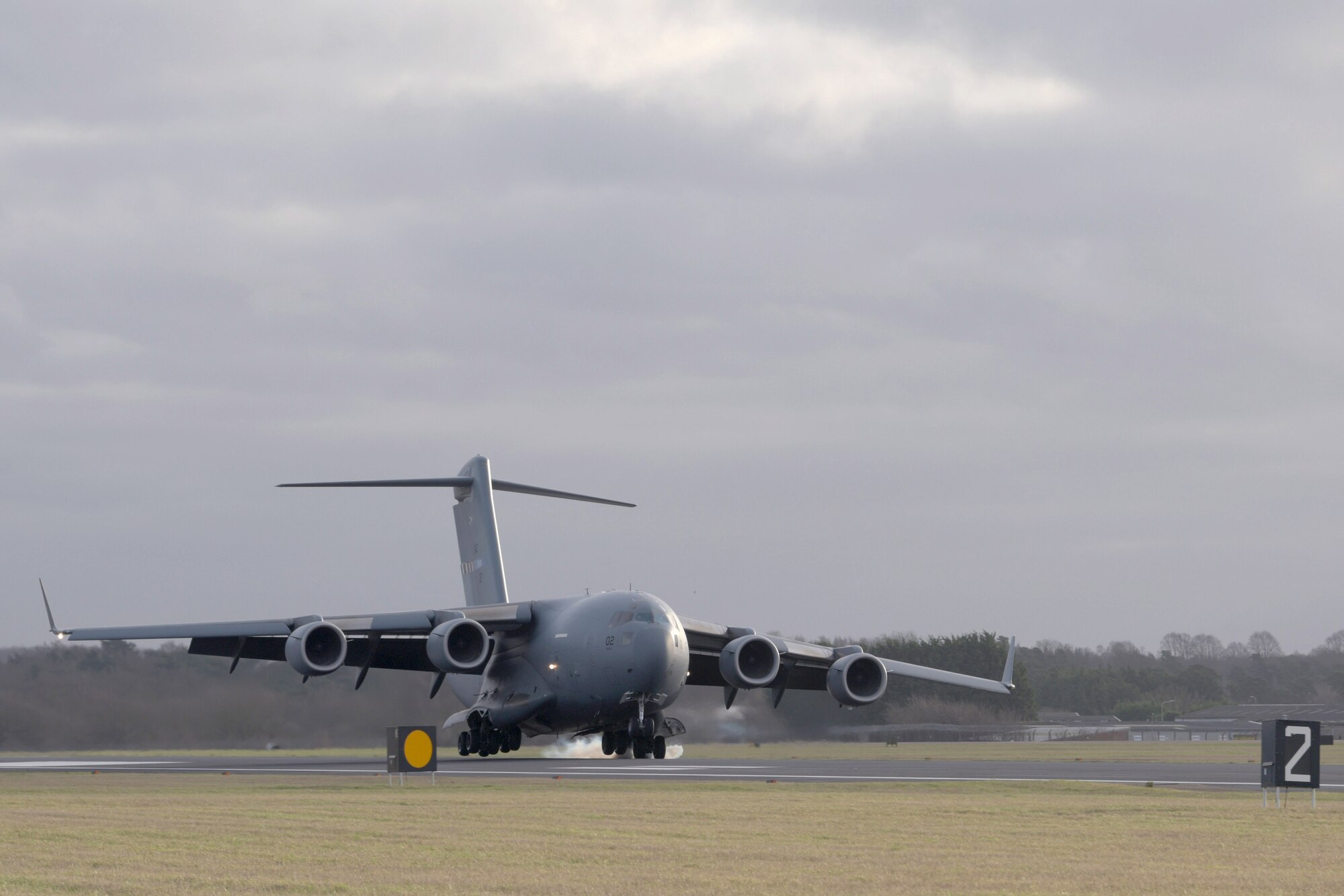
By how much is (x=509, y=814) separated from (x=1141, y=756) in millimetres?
24935

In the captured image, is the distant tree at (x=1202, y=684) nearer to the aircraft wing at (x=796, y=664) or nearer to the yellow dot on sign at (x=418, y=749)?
the aircraft wing at (x=796, y=664)

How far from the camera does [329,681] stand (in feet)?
139

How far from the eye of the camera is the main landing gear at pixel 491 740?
34.2 meters

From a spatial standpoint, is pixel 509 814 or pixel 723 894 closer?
pixel 723 894

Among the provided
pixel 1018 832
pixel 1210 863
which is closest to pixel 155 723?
pixel 1018 832

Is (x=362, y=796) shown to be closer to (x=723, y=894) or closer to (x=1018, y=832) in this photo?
(x=1018, y=832)

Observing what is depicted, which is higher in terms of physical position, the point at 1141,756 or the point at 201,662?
the point at 201,662

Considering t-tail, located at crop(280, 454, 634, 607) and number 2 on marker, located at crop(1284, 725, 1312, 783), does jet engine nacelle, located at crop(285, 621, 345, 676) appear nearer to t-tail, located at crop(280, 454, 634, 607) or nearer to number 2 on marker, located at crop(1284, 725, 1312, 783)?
t-tail, located at crop(280, 454, 634, 607)

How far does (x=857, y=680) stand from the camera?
3334 centimetres

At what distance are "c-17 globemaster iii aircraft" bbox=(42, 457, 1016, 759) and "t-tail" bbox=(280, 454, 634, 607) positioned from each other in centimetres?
11

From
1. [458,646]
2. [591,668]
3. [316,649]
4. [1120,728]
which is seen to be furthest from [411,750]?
[1120,728]

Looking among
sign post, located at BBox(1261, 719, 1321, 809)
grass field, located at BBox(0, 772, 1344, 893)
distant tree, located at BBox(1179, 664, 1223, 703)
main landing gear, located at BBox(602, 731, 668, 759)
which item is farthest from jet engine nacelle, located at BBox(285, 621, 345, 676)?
distant tree, located at BBox(1179, 664, 1223, 703)

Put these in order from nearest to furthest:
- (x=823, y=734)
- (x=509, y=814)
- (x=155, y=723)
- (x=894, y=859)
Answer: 1. (x=894, y=859)
2. (x=509, y=814)
3. (x=155, y=723)
4. (x=823, y=734)

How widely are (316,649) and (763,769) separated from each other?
30.2ft
